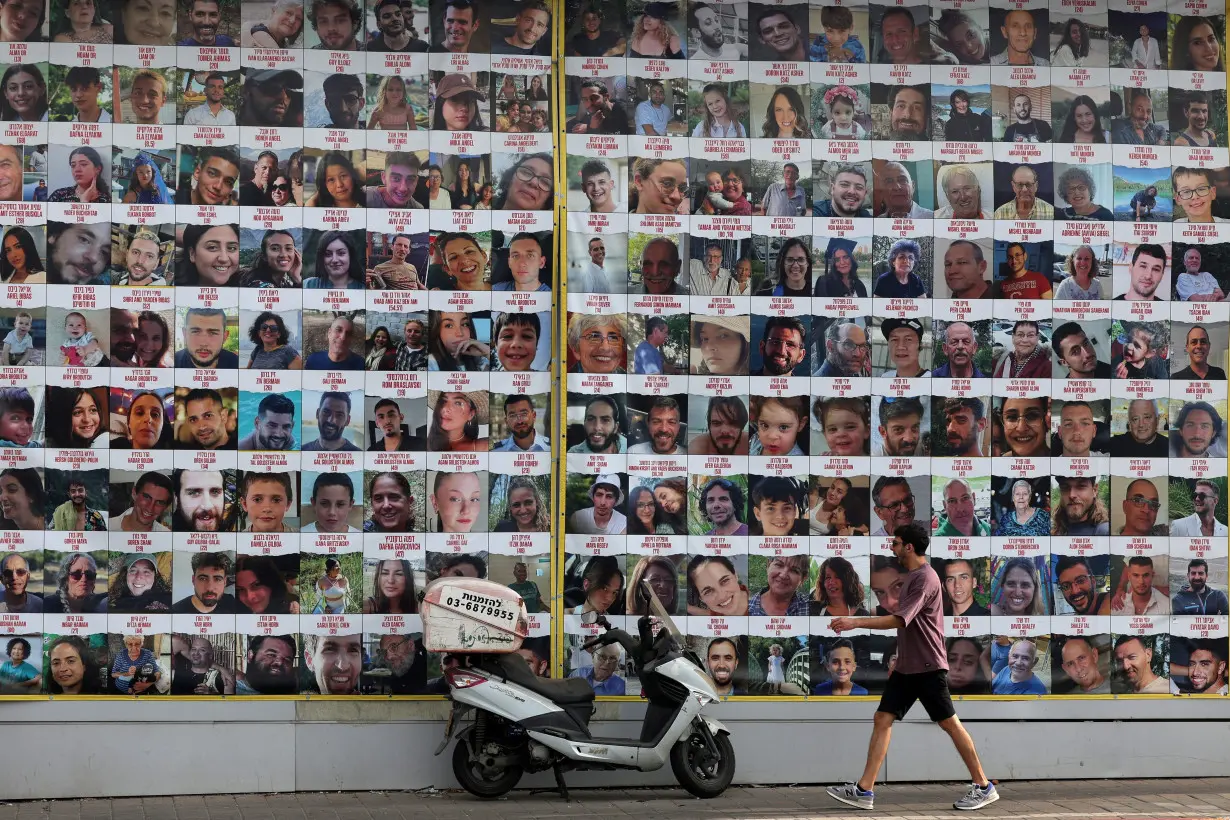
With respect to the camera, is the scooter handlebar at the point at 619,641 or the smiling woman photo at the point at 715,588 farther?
the smiling woman photo at the point at 715,588

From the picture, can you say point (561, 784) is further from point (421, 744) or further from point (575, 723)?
point (421, 744)

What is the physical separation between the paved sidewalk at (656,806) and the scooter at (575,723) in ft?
0.64

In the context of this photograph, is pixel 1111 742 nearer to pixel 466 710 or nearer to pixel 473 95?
pixel 466 710

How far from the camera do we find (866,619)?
8.18m

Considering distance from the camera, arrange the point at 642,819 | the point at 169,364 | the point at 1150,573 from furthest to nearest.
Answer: the point at 1150,573
the point at 169,364
the point at 642,819

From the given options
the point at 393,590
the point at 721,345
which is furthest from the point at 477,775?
the point at 721,345

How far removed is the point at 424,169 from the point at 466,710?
10.7ft

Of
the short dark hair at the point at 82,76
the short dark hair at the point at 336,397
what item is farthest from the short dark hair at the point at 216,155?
the short dark hair at the point at 336,397

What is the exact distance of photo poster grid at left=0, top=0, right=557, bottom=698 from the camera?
8.56 m

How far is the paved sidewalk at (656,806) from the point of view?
318 inches

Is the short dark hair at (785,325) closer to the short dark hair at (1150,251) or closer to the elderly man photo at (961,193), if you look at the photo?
the elderly man photo at (961,193)

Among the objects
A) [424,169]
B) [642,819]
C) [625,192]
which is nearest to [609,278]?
[625,192]

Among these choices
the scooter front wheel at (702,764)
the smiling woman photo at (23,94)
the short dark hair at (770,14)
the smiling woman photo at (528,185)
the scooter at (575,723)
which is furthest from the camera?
the short dark hair at (770,14)

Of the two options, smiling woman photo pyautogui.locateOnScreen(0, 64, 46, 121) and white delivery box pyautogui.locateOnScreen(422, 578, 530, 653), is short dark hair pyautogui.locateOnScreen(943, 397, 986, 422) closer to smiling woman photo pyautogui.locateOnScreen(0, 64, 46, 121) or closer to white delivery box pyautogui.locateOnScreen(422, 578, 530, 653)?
white delivery box pyautogui.locateOnScreen(422, 578, 530, 653)
